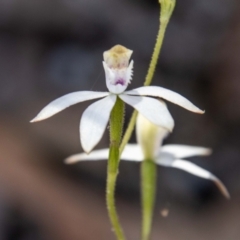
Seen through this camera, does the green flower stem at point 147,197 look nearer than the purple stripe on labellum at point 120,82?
No

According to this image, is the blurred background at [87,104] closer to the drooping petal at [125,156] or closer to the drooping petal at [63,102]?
the drooping petal at [125,156]

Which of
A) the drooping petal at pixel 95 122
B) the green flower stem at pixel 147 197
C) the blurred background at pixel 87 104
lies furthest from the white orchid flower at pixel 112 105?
the blurred background at pixel 87 104

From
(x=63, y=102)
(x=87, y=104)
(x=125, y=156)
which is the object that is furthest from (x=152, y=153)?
(x=87, y=104)

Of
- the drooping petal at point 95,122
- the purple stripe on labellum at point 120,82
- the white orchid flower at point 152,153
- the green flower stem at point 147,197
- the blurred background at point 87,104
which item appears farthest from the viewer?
the blurred background at point 87,104

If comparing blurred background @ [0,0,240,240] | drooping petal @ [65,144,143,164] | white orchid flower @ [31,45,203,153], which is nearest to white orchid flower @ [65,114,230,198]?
drooping petal @ [65,144,143,164]

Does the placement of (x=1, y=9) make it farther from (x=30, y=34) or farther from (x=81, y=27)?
(x=81, y=27)

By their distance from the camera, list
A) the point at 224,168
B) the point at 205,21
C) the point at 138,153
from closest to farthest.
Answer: the point at 138,153 < the point at 224,168 < the point at 205,21

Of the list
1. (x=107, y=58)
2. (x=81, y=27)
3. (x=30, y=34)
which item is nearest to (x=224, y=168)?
(x=81, y=27)
